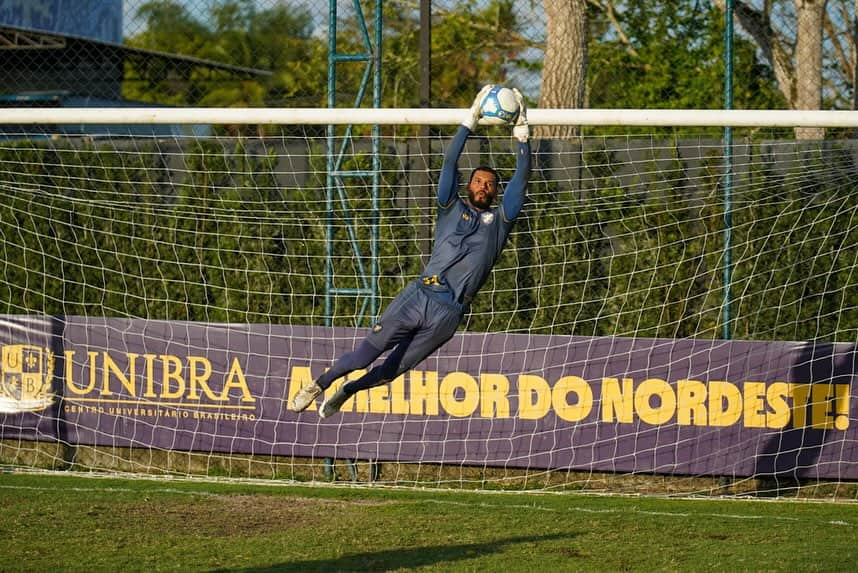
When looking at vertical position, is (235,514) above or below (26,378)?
below

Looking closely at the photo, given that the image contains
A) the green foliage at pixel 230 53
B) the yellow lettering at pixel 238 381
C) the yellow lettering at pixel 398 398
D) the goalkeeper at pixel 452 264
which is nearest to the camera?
the goalkeeper at pixel 452 264

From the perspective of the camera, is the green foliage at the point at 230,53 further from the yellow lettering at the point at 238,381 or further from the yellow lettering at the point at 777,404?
the yellow lettering at the point at 777,404

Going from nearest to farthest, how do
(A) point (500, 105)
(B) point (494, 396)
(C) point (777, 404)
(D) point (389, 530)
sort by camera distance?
(A) point (500, 105) < (D) point (389, 530) < (C) point (777, 404) < (B) point (494, 396)

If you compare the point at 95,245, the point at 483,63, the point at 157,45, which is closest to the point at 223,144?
the point at 95,245

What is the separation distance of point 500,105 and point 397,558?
304cm

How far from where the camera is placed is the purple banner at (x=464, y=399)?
1023 cm

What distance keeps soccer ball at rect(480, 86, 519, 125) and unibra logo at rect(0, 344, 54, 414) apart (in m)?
6.10

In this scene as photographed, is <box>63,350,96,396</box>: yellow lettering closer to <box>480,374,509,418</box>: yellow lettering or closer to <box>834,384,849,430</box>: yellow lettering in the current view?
<box>480,374,509,418</box>: yellow lettering

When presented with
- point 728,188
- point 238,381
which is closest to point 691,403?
point 728,188

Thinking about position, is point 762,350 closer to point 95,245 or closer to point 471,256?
point 471,256

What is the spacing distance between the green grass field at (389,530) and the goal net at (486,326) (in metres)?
0.53

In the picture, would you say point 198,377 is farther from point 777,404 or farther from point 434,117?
point 777,404

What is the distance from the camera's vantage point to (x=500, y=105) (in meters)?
7.10

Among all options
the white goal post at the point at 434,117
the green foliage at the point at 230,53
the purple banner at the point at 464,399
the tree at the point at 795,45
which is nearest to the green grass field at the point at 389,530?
the purple banner at the point at 464,399
